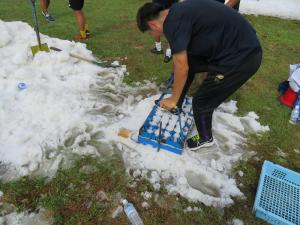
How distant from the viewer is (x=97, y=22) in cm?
693

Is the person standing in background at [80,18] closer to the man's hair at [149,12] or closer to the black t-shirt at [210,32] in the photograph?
the man's hair at [149,12]

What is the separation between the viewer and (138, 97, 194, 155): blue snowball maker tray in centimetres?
354

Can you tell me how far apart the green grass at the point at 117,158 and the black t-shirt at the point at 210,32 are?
1385 mm

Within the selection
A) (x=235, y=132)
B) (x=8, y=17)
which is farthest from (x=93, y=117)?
(x=8, y=17)

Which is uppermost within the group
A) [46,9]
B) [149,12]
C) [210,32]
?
[149,12]

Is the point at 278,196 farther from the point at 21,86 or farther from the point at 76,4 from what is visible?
the point at 76,4

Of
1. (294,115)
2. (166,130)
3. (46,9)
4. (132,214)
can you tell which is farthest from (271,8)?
(132,214)

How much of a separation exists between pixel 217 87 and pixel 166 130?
967 mm

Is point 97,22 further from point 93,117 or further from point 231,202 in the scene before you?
point 231,202

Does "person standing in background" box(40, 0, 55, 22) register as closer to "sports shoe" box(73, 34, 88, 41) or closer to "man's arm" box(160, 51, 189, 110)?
"sports shoe" box(73, 34, 88, 41)

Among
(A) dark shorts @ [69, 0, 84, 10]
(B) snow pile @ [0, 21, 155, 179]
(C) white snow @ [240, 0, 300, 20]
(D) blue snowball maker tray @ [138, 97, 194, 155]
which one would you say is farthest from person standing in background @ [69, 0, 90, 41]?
(C) white snow @ [240, 0, 300, 20]

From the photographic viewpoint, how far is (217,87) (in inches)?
120

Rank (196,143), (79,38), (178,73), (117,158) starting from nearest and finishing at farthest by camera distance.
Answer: (178,73) < (117,158) < (196,143) < (79,38)

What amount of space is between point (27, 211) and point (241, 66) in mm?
2397
